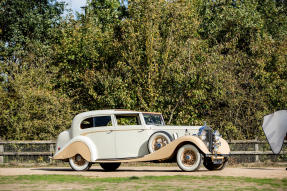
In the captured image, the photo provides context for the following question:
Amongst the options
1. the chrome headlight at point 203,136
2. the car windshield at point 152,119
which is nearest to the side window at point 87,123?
the car windshield at point 152,119

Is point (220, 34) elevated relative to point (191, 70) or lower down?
elevated

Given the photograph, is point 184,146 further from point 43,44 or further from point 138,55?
point 43,44

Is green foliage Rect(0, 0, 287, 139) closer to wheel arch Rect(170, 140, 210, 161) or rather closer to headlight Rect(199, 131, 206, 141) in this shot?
headlight Rect(199, 131, 206, 141)

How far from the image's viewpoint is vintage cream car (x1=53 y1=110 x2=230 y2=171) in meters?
13.1

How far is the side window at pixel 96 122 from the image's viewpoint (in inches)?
573

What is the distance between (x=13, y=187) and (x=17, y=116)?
11.2m

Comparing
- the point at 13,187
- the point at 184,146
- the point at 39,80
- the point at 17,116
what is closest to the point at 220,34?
the point at 39,80

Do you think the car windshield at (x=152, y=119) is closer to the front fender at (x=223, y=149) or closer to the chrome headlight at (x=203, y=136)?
the chrome headlight at (x=203, y=136)

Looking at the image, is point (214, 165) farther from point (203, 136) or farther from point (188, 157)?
point (188, 157)

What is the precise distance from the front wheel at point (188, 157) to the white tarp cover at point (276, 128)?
202cm

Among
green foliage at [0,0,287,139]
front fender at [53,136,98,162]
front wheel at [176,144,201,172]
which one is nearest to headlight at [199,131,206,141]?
front wheel at [176,144,201,172]

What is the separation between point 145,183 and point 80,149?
4.73 meters

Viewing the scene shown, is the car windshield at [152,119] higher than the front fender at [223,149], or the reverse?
the car windshield at [152,119]

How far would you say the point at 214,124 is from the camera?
70.2 ft
